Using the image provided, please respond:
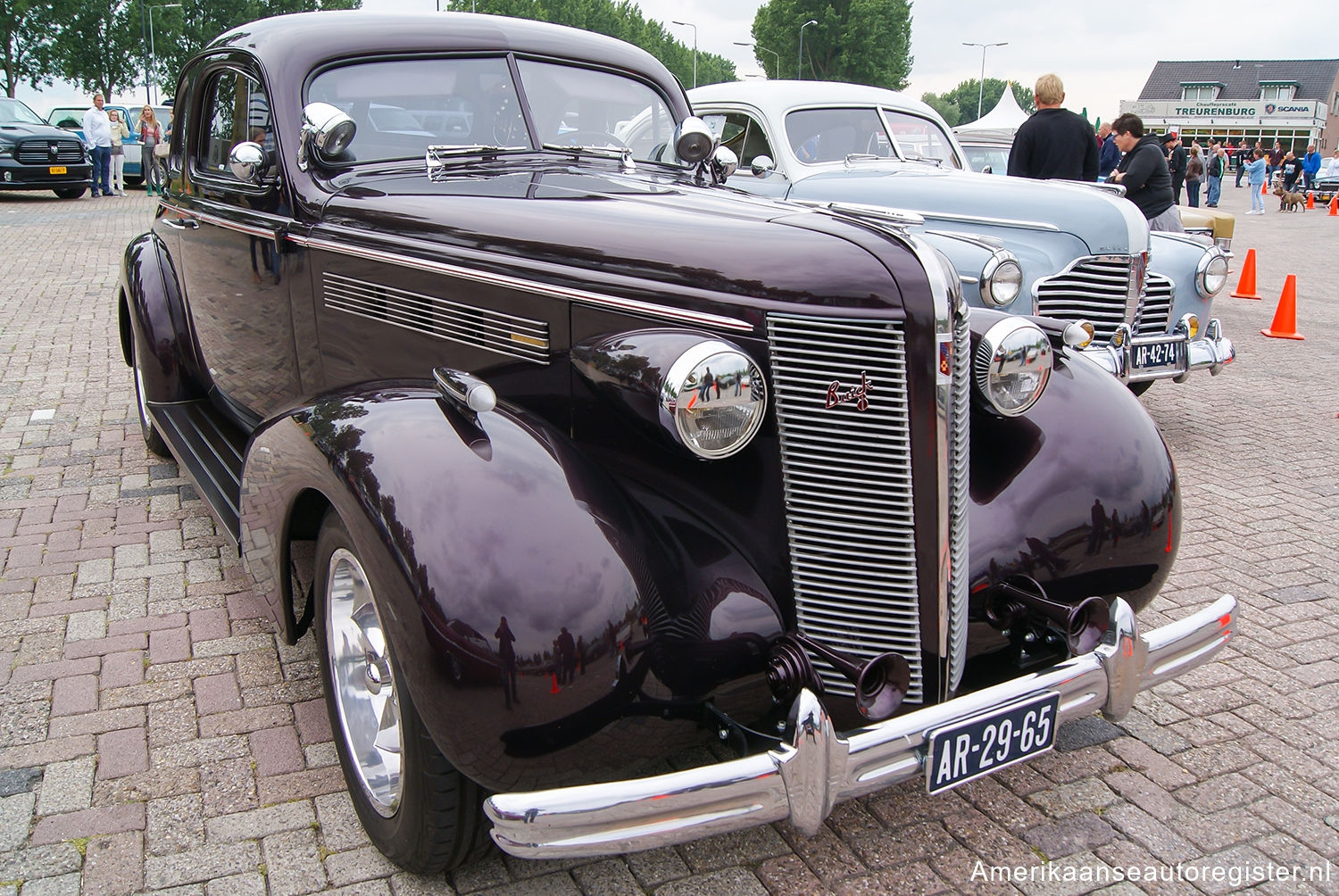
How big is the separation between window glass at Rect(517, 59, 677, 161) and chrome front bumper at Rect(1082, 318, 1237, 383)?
8.68 feet

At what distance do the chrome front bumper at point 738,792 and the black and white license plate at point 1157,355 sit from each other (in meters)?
4.14

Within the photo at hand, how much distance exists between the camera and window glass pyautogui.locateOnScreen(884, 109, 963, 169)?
289 inches

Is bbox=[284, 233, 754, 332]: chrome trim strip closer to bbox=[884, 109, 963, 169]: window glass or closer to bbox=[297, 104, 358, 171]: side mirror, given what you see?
bbox=[297, 104, 358, 171]: side mirror

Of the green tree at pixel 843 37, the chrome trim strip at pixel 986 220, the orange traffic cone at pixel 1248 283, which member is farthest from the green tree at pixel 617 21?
the chrome trim strip at pixel 986 220

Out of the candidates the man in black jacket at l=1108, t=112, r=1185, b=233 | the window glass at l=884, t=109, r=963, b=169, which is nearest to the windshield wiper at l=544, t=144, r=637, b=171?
the window glass at l=884, t=109, r=963, b=169

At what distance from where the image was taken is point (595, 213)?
8.26 ft

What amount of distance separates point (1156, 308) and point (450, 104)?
4.48 meters

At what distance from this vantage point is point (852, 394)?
2037 millimetres

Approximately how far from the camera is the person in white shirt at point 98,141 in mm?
18438

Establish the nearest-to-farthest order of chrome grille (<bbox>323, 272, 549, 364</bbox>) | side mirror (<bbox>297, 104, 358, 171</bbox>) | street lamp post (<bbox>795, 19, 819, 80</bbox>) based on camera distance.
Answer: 1. chrome grille (<bbox>323, 272, 549, 364</bbox>)
2. side mirror (<bbox>297, 104, 358, 171</bbox>)
3. street lamp post (<bbox>795, 19, 819, 80</bbox>)

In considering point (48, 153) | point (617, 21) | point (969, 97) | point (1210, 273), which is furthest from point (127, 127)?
point (969, 97)

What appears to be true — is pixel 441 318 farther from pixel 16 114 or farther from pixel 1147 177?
pixel 16 114

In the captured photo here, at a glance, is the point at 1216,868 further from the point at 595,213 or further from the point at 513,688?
the point at 595,213

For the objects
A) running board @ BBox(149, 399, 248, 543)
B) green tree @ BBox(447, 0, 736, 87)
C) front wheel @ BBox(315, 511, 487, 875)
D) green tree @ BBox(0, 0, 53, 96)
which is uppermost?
green tree @ BBox(447, 0, 736, 87)
